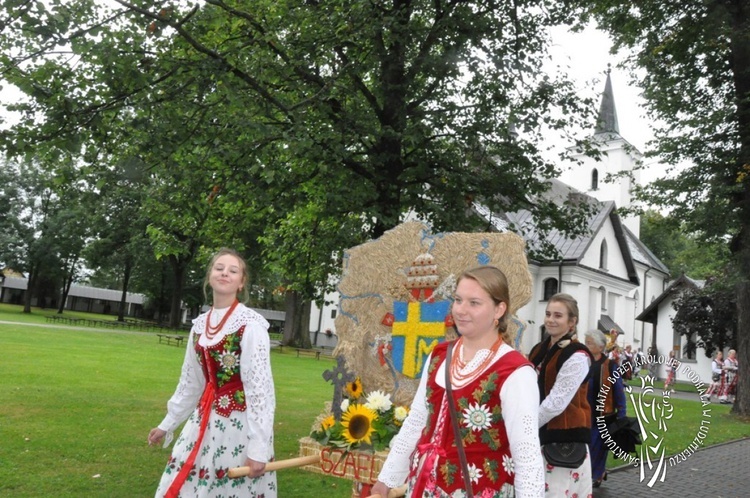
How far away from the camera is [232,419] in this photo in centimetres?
455

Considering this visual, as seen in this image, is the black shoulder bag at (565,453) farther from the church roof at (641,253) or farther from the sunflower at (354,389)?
the church roof at (641,253)

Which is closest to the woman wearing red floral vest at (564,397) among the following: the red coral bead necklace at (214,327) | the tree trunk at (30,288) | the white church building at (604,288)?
the red coral bead necklace at (214,327)

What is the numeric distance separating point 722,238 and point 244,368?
19.9m

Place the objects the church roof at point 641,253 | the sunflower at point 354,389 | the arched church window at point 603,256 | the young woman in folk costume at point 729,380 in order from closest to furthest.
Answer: the sunflower at point 354,389
the young woman in folk costume at point 729,380
the arched church window at point 603,256
the church roof at point 641,253

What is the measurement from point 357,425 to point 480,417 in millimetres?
2621

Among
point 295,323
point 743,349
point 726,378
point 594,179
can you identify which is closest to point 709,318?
point 726,378

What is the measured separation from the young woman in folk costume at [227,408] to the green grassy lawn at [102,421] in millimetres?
3161

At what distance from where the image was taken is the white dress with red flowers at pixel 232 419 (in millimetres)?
4453

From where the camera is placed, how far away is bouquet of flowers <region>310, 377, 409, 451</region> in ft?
18.5

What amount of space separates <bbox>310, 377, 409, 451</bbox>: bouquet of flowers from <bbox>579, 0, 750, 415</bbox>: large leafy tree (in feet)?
48.6

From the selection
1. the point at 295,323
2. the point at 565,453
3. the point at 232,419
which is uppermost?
the point at 295,323

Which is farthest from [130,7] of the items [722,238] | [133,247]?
[133,247]

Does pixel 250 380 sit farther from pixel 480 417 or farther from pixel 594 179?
pixel 594 179

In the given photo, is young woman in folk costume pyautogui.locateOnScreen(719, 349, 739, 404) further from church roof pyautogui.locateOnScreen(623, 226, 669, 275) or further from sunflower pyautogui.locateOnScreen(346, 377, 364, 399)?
church roof pyautogui.locateOnScreen(623, 226, 669, 275)
